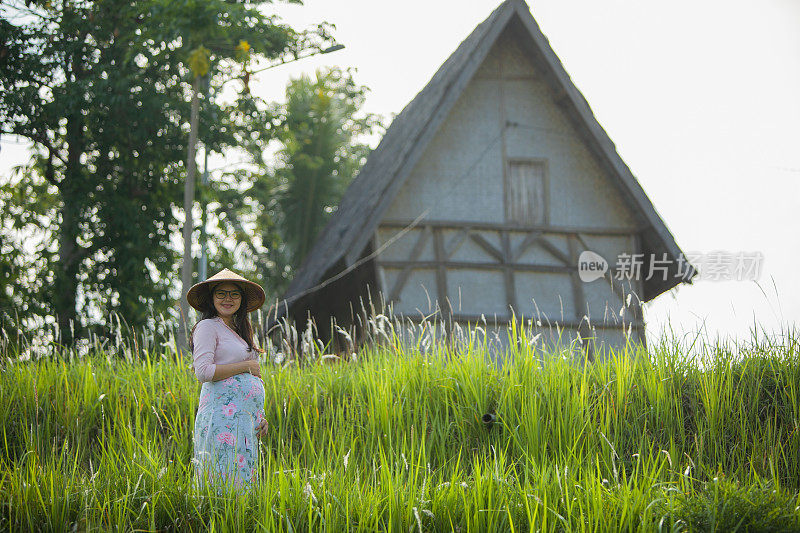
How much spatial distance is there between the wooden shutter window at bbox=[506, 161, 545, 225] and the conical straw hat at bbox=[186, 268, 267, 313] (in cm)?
740

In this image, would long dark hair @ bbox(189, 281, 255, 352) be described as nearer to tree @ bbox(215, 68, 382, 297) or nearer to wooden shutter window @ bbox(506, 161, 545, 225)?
wooden shutter window @ bbox(506, 161, 545, 225)

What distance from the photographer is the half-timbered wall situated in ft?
40.1

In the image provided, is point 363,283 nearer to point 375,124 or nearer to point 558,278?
point 558,278

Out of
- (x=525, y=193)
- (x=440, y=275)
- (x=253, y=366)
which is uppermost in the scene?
(x=525, y=193)

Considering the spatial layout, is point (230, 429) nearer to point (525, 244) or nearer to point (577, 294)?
point (525, 244)

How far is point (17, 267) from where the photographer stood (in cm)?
1534

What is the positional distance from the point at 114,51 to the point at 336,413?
11.1 m

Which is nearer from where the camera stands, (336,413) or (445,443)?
(445,443)

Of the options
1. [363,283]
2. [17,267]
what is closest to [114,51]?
[17,267]

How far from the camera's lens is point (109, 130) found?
1520 cm

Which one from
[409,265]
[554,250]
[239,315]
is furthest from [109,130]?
[239,315]

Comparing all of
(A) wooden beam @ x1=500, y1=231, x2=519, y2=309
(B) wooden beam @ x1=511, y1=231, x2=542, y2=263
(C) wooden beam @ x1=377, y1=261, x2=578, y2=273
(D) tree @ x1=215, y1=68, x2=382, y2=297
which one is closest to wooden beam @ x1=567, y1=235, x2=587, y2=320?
(C) wooden beam @ x1=377, y1=261, x2=578, y2=273

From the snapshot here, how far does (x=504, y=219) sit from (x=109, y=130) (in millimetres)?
7287

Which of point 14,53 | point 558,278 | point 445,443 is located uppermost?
point 14,53
